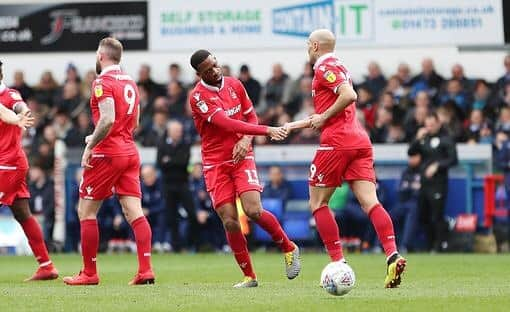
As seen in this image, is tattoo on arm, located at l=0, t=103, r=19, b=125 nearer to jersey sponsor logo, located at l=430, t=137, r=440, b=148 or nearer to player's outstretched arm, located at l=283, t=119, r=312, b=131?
player's outstretched arm, located at l=283, t=119, r=312, b=131

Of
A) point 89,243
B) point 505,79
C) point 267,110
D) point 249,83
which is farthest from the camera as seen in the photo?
point 249,83

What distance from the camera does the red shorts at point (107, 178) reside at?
12969mm

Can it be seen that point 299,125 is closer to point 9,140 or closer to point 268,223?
point 268,223

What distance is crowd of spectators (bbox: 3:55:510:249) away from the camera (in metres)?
23.0

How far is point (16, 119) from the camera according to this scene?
13.2 meters

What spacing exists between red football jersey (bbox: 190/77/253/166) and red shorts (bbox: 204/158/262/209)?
0.09 metres

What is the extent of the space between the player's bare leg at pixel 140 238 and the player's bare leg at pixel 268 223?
1.16 m

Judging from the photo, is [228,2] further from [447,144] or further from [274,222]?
[274,222]

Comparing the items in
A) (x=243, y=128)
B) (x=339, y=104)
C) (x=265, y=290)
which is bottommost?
(x=265, y=290)

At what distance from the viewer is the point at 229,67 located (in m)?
26.1

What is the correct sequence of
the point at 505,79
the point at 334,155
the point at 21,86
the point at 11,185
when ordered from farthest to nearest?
the point at 21,86, the point at 505,79, the point at 11,185, the point at 334,155

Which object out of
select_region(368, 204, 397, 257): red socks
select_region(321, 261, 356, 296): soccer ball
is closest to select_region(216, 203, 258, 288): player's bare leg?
select_region(368, 204, 397, 257): red socks

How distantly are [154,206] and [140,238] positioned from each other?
10.4m

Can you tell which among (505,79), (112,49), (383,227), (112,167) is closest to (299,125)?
(383,227)
